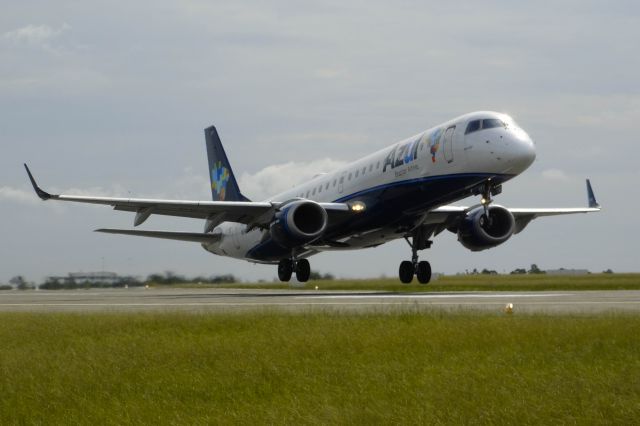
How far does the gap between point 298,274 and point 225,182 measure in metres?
9.08

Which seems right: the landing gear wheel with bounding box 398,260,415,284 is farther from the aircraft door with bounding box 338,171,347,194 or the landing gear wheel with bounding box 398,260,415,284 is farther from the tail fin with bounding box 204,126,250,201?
the tail fin with bounding box 204,126,250,201

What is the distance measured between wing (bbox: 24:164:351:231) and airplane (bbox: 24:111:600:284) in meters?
0.04

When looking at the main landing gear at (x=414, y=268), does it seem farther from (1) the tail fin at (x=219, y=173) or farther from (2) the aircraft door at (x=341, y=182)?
(1) the tail fin at (x=219, y=173)

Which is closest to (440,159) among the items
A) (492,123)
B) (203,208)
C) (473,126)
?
(473,126)

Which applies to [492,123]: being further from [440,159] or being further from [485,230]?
[485,230]

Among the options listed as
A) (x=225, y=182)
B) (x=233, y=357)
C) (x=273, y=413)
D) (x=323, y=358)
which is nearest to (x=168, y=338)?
(x=233, y=357)

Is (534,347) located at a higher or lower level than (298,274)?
lower

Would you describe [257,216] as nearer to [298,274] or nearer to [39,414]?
[298,274]

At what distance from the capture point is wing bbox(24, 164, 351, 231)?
120 ft

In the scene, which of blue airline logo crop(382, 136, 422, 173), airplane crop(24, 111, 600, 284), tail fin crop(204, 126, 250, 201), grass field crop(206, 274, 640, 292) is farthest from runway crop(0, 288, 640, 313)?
tail fin crop(204, 126, 250, 201)

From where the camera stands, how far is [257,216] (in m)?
39.0

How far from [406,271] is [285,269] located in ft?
16.4

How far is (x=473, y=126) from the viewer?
106ft

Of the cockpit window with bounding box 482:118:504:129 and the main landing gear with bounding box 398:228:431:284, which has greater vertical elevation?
the cockpit window with bounding box 482:118:504:129
